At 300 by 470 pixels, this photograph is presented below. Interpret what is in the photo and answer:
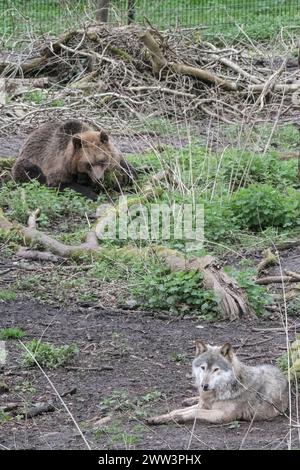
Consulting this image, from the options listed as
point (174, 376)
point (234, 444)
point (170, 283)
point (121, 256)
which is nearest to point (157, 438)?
point (234, 444)

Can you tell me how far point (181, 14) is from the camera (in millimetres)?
19406

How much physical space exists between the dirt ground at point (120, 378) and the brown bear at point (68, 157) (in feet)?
12.2

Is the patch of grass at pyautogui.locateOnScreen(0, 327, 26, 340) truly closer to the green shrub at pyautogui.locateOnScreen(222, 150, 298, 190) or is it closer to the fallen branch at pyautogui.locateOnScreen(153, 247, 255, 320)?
the fallen branch at pyautogui.locateOnScreen(153, 247, 255, 320)

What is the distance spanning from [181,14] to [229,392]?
14.2 meters

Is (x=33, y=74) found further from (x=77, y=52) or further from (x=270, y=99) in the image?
(x=270, y=99)

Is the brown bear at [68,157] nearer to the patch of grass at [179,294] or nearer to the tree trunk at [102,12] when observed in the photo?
the patch of grass at [179,294]

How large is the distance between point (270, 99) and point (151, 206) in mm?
5292

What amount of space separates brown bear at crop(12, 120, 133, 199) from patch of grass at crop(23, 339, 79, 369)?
15.5ft

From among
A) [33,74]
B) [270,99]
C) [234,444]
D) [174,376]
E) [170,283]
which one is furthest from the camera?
[33,74]

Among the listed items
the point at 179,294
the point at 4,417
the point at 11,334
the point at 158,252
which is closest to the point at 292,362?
the point at 4,417

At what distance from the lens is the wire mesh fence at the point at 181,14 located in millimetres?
17297

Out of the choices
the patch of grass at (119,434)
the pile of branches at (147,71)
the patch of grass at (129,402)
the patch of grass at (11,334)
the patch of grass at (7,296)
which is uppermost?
the pile of branches at (147,71)

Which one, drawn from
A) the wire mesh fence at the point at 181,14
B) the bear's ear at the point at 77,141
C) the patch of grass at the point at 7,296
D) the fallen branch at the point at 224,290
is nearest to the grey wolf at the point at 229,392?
the fallen branch at the point at 224,290
